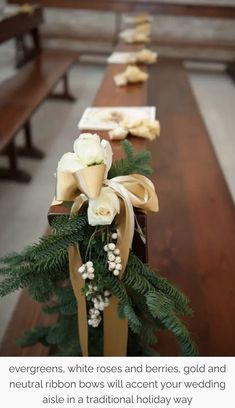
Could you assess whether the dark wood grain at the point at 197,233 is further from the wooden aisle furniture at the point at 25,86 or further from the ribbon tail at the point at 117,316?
the wooden aisle furniture at the point at 25,86

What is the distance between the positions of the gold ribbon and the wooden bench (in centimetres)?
132

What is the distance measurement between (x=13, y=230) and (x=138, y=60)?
6.83 ft

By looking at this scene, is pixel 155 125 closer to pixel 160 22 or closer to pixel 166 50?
pixel 166 50

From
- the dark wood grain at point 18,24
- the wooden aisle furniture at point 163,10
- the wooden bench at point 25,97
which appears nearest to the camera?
the wooden bench at point 25,97

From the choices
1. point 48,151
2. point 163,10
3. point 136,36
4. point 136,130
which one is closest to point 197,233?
point 136,130

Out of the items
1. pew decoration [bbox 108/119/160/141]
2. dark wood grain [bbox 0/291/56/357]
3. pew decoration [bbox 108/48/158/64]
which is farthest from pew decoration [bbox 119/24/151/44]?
dark wood grain [bbox 0/291/56/357]

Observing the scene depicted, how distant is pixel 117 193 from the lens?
805 mm

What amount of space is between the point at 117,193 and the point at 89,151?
3.7 inches

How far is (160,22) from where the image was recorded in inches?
217

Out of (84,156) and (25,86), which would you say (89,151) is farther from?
(25,86)

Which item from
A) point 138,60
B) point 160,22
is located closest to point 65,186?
point 138,60

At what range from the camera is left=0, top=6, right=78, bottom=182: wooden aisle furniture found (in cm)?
244

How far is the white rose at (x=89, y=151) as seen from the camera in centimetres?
76

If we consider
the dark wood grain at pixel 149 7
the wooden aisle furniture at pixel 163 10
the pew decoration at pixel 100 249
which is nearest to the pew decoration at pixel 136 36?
the wooden aisle furniture at pixel 163 10
